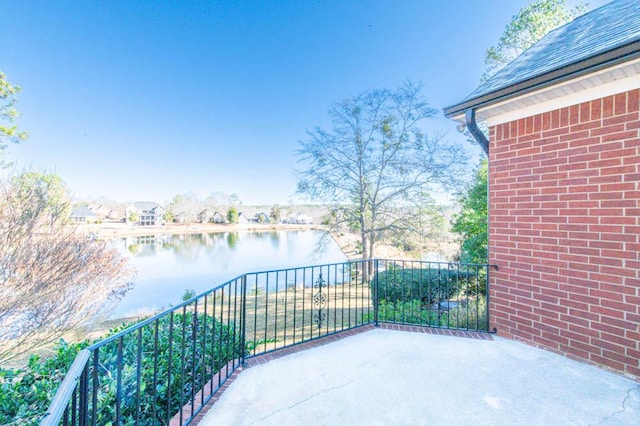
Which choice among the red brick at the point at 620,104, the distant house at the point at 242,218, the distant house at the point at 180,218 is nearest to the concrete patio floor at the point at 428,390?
the red brick at the point at 620,104

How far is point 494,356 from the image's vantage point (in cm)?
262

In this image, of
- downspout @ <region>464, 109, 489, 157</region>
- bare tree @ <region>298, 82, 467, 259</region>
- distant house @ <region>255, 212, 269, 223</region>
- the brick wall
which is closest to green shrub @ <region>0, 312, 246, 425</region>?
the brick wall

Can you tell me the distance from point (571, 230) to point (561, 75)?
1.46 metres

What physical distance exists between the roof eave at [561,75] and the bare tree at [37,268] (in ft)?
25.3

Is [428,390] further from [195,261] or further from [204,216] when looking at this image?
[204,216]

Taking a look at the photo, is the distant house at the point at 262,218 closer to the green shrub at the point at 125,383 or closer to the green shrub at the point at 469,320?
the green shrub at the point at 469,320

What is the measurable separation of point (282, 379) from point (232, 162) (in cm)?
2612

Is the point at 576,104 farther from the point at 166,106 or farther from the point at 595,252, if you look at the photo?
the point at 166,106

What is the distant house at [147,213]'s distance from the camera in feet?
139

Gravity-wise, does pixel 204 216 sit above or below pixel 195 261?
above

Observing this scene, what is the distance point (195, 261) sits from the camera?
2091cm

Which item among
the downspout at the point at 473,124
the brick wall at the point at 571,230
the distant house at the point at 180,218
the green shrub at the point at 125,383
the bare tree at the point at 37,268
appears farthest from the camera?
the distant house at the point at 180,218

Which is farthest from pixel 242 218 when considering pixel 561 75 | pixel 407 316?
pixel 561 75

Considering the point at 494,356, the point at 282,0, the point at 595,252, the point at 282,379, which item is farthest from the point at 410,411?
the point at 282,0
